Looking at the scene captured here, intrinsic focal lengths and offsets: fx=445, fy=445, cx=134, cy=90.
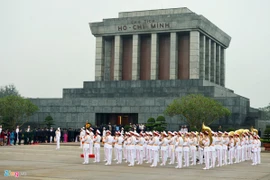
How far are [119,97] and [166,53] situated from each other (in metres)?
8.54

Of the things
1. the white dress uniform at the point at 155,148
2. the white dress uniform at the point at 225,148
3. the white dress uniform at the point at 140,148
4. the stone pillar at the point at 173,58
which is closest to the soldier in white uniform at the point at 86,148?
the white dress uniform at the point at 140,148

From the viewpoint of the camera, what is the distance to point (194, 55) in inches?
1966

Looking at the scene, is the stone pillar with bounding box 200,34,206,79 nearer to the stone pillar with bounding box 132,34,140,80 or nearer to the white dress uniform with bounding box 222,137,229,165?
the stone pillar with bounding box 132,34,140,80

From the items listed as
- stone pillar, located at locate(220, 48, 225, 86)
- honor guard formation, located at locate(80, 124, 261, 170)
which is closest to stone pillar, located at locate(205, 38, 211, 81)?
stone pillar, located at locate(220, 48, 225, 86)

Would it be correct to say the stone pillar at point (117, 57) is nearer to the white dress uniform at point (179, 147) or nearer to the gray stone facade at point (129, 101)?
the gray stone facade at point (129, 101)

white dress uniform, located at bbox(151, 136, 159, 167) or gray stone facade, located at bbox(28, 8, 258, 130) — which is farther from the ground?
gray stone facade, located at bbox(28, 8, 258, 130)

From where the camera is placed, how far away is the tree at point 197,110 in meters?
40.2

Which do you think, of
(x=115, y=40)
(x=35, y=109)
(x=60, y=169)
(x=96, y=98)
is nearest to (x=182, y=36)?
(x=115, y=40)

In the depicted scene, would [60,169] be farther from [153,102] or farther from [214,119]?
[153,102]

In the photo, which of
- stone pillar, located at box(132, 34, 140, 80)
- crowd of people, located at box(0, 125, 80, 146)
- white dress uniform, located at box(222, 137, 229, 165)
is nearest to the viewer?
white dress uniform, located at box(222, 137, 229, 165)

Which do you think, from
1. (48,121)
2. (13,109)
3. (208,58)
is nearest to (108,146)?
(48,121)

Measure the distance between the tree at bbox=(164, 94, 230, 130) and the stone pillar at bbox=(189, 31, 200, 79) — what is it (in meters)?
8.27

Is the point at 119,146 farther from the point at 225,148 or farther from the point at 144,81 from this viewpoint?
the point at 144,81

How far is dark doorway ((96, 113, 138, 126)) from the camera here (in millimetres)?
48562
